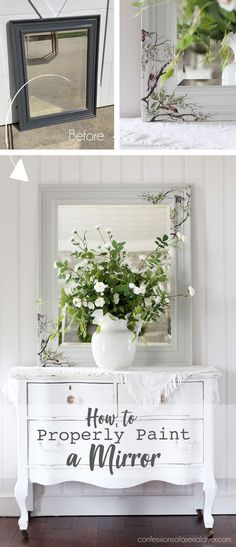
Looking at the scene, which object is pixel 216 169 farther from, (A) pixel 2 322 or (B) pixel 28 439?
(B) pixel 28 439

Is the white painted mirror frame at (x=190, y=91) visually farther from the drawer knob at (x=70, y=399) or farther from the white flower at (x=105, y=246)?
the drawer knob at (x=70, y=399)

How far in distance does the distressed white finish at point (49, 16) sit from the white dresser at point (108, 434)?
1.30 meters

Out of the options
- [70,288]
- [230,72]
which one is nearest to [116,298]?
[70,288]

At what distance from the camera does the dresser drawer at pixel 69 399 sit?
318 cm

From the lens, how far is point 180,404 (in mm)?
3195

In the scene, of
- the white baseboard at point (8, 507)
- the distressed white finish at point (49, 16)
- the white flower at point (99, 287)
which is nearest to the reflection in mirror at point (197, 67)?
the distressed white finish at point (49, 16)

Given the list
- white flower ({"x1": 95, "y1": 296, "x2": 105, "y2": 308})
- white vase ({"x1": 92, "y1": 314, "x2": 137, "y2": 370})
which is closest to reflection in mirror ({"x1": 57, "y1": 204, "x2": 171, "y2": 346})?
white vase ({"x1": 92, "y1": 314, "x2": 137, "y2": 370})

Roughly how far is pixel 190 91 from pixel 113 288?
1.29 meters

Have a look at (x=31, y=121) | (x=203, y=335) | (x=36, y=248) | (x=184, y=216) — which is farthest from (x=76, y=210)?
(x=31, y=121)

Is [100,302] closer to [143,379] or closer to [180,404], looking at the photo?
[143,379]

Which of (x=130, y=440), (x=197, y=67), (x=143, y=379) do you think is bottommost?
(x=130, y=440)

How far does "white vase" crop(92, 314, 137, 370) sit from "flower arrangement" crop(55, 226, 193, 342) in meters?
0.04
